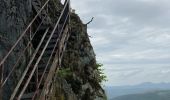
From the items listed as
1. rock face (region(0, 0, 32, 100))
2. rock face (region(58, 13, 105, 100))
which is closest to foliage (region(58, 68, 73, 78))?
rock face (region(58, 13, 105, 100))

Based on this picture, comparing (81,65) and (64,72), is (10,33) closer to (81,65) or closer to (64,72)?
(64,72)

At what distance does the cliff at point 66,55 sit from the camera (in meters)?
12.4

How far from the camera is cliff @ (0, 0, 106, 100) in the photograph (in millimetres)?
12414

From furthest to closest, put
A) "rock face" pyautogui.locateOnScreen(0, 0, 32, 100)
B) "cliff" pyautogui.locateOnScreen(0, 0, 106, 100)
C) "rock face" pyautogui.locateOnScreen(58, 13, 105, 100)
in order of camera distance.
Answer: "rock face" pyautogui.locateOnScreen(58, 13, 105, 100), "cliff" pyautogui.locateOnScreen(0, 0, 106, 100), "rock face" pyautogui.locateOnScreen(0, 0, 32, 100)

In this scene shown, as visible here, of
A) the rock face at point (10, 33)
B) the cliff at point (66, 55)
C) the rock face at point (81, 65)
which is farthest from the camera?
the rock face at point (81, 65)

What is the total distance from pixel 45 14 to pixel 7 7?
12.5ft

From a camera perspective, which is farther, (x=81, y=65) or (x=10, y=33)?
(x=81, y=65)

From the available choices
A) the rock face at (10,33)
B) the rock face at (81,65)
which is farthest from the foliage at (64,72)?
the rock face at (10,33)

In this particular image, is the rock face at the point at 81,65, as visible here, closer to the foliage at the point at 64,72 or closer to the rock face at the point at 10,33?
the foliage at the point at 64,72

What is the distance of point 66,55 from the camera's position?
16.9 metres

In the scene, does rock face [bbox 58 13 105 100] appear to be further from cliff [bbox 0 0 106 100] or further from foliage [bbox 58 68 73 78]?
foliage [bbox 58 68 73 78]

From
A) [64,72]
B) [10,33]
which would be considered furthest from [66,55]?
[10,33]

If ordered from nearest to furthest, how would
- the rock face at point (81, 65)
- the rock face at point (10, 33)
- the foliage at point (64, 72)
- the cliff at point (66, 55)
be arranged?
the rock face at point (10, 33) < the cliff at point (66, 55) < the foliage at point (64, 72) < the rock face at point (81, 65)

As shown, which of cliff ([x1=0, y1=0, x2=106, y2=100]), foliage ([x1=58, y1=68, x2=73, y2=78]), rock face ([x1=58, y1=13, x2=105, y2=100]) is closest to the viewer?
cliff ([x1=0, y1=0, x2=106, y2=100])
